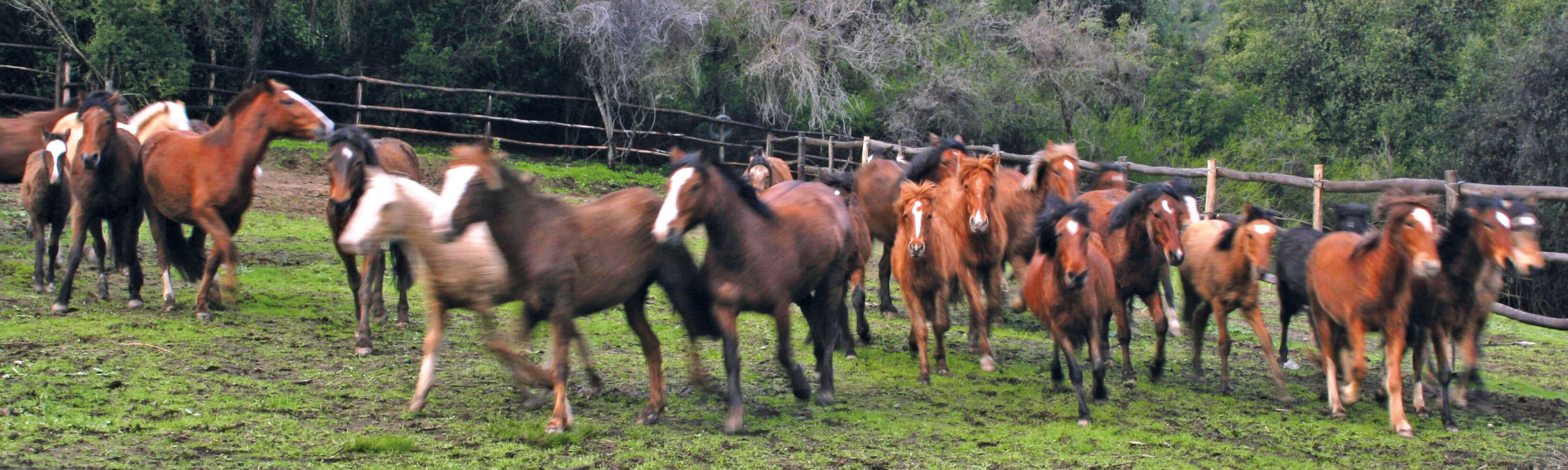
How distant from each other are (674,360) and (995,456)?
9.55ft

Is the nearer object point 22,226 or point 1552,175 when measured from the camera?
point 22,226

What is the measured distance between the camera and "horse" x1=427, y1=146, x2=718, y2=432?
5160mm

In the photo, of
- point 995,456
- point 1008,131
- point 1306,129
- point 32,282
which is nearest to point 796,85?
point 1008,131

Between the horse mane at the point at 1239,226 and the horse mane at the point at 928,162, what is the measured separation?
211 cm

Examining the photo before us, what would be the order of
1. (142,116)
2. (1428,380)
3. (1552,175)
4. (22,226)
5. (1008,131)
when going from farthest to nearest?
(1008,131)
(1552,175)
(22,226)
(142,116)
(1428,380)

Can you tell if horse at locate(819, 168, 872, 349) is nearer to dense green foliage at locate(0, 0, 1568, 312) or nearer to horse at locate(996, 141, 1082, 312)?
horse at locate(996, 141, 1082, 312)

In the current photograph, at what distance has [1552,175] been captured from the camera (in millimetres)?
22062

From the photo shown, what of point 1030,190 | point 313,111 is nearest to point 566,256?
point 313,111

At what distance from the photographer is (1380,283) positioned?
19.9ft

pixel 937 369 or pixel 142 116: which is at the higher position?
pixel 142 116

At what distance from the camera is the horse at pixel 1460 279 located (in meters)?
5.74

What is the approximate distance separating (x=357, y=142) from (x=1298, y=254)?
6.09 meters

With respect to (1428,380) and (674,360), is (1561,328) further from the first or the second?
(674,360)

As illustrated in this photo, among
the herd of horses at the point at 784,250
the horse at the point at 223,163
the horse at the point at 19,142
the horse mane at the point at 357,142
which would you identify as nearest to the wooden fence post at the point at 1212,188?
the herd of horses at the point at 784,250
